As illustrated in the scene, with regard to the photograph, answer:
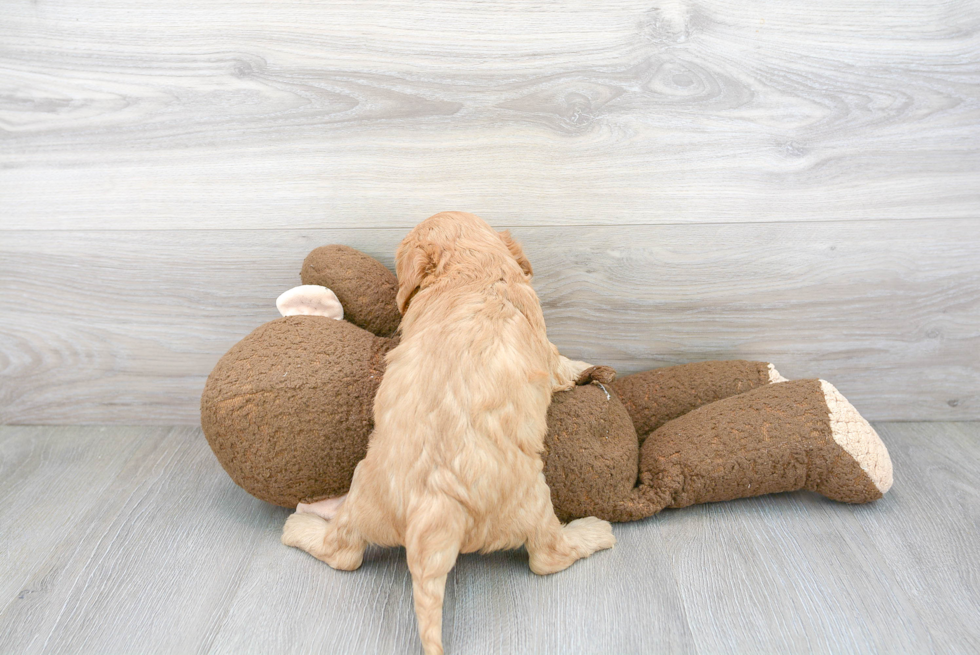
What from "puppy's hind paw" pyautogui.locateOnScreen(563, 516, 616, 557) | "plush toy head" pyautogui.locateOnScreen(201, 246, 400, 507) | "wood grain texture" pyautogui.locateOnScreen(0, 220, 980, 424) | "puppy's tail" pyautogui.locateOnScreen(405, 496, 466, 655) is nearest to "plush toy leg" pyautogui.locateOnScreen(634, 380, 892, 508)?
"puppy's hind paw" pyautogui.locateOnScreen(563, 516, 616, 557)

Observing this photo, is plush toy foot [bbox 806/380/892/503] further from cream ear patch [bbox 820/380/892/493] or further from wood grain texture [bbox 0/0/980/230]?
wood grain texture [bbox 0/0/980/230]

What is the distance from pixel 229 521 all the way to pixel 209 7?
1202mm

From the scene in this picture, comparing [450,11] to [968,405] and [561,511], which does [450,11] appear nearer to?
[561,511]

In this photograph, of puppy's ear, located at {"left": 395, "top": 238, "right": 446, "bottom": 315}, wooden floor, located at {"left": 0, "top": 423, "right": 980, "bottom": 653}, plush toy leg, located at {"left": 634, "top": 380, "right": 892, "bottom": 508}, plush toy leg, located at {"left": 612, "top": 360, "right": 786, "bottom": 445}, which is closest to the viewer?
wooden floor, located at {"left": 0, "top": 423, "right": 980, "bottom": 653}

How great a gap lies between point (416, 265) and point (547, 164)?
1.64 feet

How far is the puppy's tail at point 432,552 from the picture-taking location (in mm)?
1102

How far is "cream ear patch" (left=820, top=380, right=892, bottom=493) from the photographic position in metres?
1.51

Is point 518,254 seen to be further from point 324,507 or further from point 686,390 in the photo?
point 324,507

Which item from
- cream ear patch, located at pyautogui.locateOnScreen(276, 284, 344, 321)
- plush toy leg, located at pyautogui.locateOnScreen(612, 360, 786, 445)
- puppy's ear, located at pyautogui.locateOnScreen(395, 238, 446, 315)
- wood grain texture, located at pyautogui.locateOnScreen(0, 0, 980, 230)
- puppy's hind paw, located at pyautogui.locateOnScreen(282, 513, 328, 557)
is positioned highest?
wood grain texture, located at pyautogui.locateOnScreen(0, 0, 980, 230)

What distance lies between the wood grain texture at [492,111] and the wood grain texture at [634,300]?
2.6 inches

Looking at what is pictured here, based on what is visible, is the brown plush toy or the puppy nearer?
the puppy

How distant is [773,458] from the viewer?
4.93ft

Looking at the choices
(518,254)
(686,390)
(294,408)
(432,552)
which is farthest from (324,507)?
(686,390)

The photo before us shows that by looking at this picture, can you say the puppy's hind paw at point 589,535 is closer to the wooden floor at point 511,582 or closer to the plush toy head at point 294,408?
the wooden floor at point 511,582
